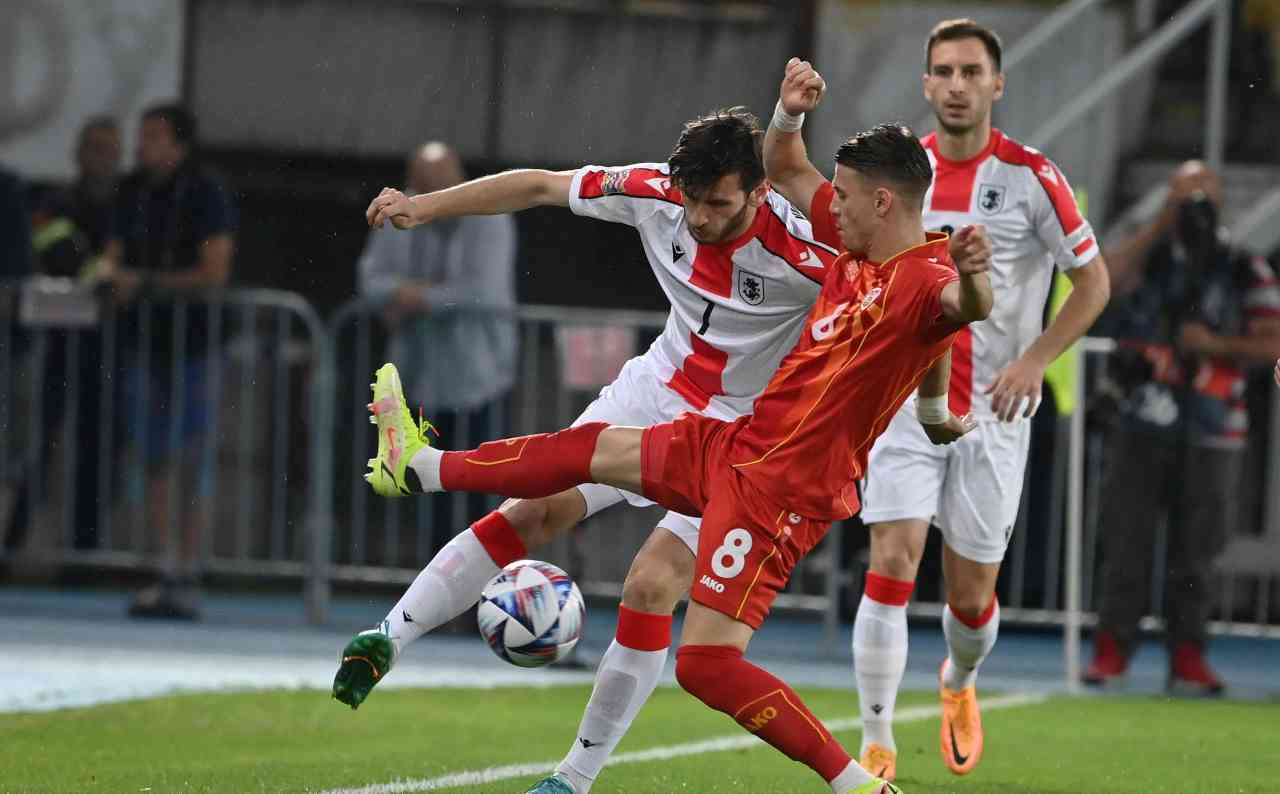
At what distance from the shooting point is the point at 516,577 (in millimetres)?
6723

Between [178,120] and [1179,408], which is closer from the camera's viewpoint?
[1179,408]

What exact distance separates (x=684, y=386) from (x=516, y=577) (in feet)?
2.73

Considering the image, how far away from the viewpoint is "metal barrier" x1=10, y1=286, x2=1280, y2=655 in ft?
40.4

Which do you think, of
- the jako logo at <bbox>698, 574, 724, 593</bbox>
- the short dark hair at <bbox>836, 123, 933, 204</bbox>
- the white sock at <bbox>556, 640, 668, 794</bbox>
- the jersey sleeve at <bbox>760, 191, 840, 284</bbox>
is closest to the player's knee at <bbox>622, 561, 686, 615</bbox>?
the white sock at <bbox>556, 640, 668, 794</bbox>

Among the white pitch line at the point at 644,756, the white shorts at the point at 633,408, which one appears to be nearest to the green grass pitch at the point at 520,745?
the white pitch line at the point at 644,756

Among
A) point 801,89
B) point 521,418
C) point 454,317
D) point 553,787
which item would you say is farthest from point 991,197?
point 521,418

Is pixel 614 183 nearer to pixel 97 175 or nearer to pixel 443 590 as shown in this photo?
pixel 443 590

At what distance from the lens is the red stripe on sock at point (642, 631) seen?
642 centimetres

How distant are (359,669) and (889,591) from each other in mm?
2076

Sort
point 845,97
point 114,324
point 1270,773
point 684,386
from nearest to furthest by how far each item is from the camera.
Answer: point 684,386, point 1270,773, point 114,324, point 845,97

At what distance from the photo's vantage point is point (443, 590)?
6.93m

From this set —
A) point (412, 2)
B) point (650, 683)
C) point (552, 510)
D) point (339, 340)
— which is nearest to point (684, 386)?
point (552, 510)

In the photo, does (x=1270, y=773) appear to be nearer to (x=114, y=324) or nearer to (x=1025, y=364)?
Answer: (x=1025, y=364)

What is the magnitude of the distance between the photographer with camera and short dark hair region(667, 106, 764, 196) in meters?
5.06
